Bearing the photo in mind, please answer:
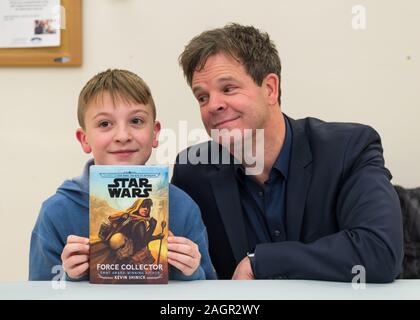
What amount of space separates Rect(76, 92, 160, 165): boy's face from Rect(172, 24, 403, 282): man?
27cm

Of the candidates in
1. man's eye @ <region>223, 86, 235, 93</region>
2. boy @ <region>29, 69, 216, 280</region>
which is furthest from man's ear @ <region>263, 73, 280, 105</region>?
boy @ <region>29, 69, 216, 280</region>

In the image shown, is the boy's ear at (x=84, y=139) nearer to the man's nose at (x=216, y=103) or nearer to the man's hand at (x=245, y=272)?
the man's nose at (x=216, y=103)

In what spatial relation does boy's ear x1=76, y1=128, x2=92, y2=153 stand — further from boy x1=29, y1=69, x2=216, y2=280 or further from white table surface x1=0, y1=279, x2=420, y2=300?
white table surface x1=0, y1=279, x2=420, y2=300

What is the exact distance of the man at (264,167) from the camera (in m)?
1.48

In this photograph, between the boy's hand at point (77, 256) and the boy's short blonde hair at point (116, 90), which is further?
the boy's short blonde hair at point (116, 90)

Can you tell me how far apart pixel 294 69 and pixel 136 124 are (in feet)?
2.91

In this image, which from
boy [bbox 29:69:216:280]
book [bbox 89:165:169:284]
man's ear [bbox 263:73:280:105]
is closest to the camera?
book [bbox 89:165:169:284]

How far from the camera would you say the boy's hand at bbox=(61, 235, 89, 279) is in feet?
3.37

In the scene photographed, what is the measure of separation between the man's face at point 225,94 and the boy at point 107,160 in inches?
8.4

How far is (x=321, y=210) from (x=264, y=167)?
224 millimetres

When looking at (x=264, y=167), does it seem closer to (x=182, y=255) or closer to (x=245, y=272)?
(x=245, y=272)

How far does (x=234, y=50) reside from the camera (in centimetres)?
155

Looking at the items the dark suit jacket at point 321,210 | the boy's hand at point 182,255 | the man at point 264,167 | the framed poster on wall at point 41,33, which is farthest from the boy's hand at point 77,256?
the framed poster on wall at point 41,33
